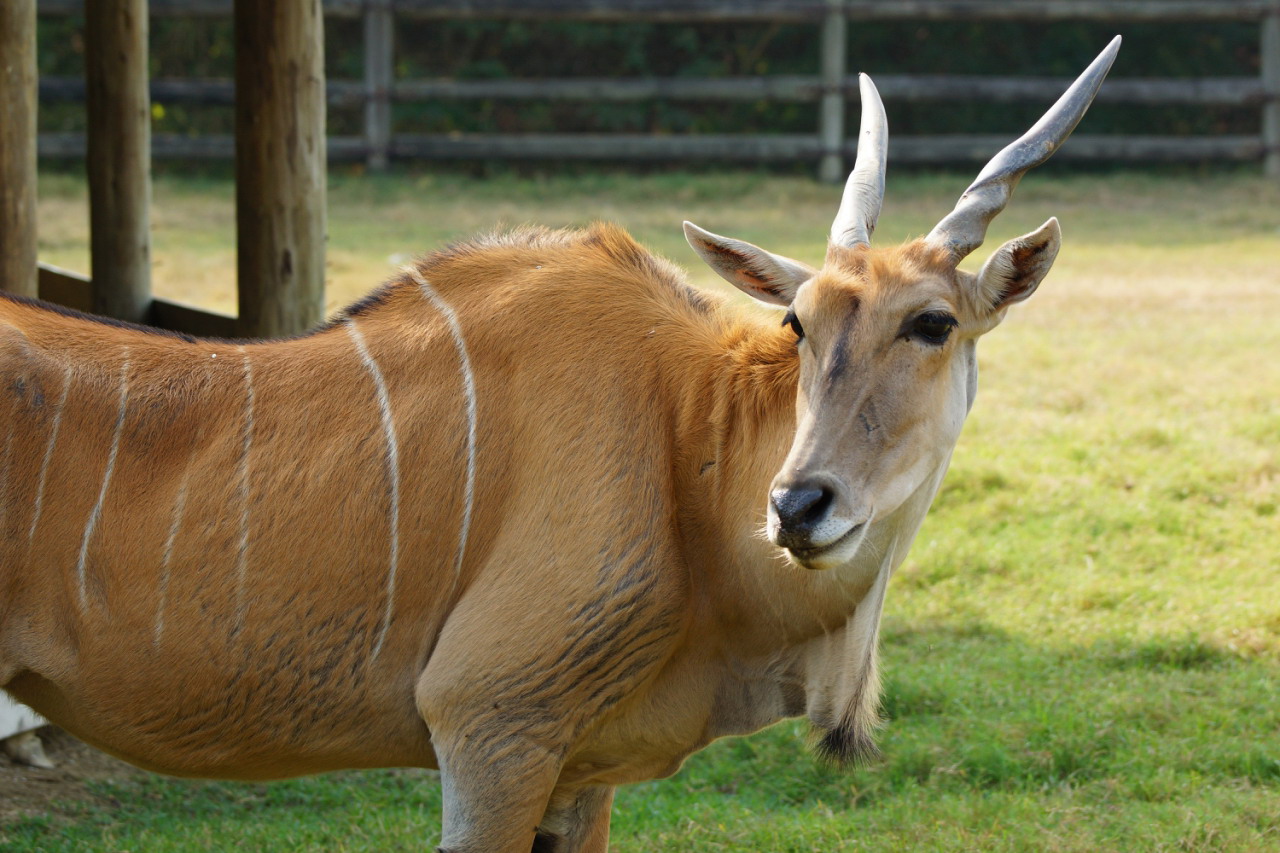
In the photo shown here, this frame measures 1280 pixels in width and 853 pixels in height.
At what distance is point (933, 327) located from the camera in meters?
2.89

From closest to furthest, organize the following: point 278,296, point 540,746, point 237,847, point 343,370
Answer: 1. point 540,746
2. point 343,370
3. point 237,847
4. point 278,296

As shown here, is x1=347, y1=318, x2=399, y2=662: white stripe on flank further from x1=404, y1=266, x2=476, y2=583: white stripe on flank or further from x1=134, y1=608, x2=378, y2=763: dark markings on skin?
x1=404, y1=266, x2=476, y2=583: white stripe on flank

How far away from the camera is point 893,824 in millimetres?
4004

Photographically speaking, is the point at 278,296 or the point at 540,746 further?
the point at 278,296

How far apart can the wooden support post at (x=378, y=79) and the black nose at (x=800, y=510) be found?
12932 mm

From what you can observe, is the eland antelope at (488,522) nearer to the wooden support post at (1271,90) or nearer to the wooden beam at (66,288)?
the wooden beam at (66,288)

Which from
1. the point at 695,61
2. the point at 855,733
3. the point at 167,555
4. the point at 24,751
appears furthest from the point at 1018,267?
the point at 695,61

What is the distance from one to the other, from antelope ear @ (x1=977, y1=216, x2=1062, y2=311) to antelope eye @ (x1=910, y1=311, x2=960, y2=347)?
0.12 m

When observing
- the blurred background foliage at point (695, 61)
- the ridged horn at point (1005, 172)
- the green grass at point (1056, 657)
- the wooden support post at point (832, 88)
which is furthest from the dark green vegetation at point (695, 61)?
the ridged horn at point (1005, 172)

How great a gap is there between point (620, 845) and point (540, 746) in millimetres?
1143

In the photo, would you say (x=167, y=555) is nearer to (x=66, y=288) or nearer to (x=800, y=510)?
(x=800, y=510)

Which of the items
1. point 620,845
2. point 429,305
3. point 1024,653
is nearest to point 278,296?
point 429,305

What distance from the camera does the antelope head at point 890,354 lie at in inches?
108

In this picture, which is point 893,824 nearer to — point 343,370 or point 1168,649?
point 1168,649
